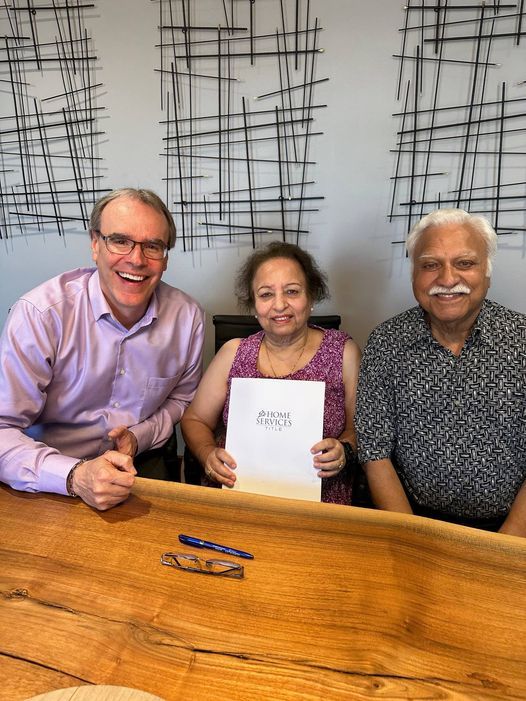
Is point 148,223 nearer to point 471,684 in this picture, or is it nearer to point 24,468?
point 24,468

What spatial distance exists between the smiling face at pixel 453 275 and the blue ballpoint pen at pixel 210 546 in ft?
3.03

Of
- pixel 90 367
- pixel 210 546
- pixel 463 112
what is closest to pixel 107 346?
pixel 90 367

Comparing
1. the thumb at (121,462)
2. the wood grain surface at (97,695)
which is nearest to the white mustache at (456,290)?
the thumb at (121,462)

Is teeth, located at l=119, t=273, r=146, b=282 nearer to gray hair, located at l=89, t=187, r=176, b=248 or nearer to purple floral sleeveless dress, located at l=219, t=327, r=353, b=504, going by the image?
gray hair, located at l=89, t=187, r=176, b=248

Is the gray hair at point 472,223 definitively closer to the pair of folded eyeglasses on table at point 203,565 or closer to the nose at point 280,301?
the nose at point 280,301

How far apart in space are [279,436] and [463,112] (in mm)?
1630

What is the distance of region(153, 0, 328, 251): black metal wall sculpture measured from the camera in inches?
86.8

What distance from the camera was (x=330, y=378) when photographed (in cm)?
182

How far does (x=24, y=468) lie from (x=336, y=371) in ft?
3.52

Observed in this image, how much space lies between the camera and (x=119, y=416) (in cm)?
181

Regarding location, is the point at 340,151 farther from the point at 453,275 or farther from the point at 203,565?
A: the point at 203,565

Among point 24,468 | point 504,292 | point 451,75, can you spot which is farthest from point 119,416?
point 451,75

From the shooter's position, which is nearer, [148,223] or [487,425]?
[487,425]

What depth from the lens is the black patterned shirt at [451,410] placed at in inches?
58.8
